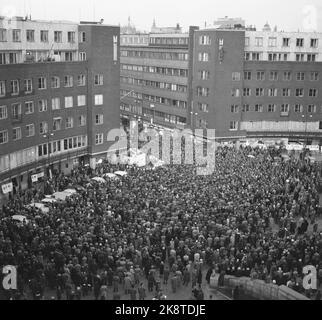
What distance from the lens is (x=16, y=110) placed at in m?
43.9

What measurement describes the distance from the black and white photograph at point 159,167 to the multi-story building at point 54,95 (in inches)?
5.6

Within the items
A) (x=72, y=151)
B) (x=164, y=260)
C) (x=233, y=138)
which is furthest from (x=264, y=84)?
(x=164, y=260)

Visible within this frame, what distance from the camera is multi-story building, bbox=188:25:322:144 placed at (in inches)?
2440

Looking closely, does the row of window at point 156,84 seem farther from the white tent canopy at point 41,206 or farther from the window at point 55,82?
the white tent canopy at point 41,206

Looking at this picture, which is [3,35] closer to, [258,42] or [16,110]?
[16,110]

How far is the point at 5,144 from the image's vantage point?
4253 centimetres

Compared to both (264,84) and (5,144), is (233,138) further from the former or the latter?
(5,144)

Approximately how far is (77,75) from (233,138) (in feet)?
77.5

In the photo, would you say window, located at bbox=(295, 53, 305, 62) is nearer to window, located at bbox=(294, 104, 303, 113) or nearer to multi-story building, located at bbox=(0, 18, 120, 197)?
window, located at bbox=(294, 104, 303, 113)

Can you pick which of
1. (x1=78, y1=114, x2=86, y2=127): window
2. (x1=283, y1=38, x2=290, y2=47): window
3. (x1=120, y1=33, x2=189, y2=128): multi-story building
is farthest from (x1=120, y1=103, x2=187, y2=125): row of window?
(x1=78, y1=114, x2=86, y2=127): window

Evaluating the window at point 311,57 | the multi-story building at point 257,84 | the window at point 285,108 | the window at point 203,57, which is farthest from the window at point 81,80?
the window at point 311,57

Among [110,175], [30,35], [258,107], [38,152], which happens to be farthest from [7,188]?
[258,107]

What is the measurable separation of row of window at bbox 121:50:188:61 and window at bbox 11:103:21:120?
3182 centimetres

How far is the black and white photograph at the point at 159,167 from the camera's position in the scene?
2466cm
